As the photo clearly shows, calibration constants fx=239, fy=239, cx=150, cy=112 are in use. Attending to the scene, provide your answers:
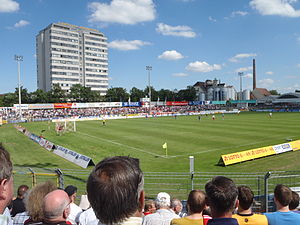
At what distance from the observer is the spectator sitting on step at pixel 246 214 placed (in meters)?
3.77

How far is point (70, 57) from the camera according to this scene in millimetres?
128875

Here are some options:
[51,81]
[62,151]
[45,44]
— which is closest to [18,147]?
[62,151]

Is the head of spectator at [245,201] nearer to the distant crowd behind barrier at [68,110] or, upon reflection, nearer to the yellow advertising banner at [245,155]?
the yellow advertising banner at [245,155]

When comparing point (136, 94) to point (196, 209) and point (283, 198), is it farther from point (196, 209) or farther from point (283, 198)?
point (196, 209)

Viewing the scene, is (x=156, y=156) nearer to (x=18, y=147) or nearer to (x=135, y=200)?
(x=18, y=147)

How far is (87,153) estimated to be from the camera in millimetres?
23906

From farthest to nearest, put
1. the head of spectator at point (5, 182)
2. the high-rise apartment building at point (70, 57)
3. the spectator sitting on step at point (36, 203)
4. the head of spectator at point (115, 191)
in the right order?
the high-rise apartment building at point (70, 57) < the spectator sitting on step at point (36, 203) < the head of spectator at point (5, 182) < the head of spectator at point (115, 191)

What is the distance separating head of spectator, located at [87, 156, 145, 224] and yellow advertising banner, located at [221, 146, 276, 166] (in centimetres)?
1672

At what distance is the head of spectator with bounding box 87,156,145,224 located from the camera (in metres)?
1.97

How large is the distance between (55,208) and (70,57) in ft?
448

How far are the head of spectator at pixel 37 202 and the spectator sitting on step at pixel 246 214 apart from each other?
2.94m

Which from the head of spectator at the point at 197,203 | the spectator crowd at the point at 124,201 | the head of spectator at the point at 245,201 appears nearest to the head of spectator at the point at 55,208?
the spectator crowd at the point at 124,201

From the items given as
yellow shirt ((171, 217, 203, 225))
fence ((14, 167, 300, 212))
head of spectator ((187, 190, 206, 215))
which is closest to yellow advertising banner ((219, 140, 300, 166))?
fence ((14, 167, 300, 212))

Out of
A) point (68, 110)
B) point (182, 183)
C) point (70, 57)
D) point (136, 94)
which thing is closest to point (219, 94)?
point (136, 94)
